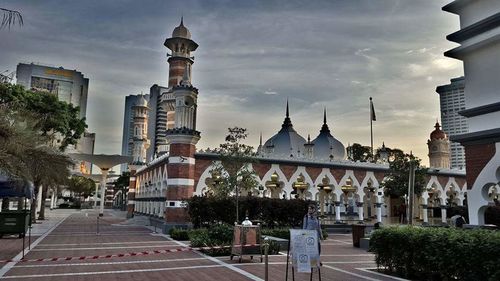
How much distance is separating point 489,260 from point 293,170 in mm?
20942

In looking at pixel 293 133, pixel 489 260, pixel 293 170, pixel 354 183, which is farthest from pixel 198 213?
pixel 293 133

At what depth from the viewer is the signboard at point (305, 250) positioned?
883cm

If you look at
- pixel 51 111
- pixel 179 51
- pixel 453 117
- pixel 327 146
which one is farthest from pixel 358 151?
pixel 51 111

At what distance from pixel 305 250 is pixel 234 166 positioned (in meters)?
15.5

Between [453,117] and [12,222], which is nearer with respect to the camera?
[12,222]

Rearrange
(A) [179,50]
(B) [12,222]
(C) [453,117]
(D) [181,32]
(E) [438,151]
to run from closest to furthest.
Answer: (B) [12,222]
(D) [181,32]
(A) [179,50]
(E) [438,151]
(C) [453,117]

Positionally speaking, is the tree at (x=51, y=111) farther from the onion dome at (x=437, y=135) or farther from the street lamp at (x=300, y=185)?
the onion dome at (x=437, y=135)

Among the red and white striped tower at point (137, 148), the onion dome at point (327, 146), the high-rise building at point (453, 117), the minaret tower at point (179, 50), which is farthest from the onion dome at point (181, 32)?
the high-rise building at point (453, 117)

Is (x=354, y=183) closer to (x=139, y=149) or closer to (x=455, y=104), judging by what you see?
(x=139, y=149)

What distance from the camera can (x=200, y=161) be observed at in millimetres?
25719

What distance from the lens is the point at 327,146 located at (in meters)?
52.8

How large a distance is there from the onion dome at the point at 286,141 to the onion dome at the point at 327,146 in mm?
2097

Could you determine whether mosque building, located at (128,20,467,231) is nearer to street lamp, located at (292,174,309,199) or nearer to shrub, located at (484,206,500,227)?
street lamp, located at (292,174,309,199)

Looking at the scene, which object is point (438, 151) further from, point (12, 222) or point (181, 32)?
point (12, 222)
